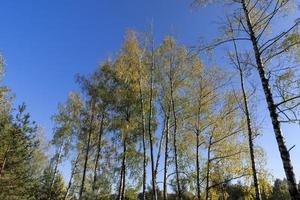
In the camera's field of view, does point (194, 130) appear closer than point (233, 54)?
No

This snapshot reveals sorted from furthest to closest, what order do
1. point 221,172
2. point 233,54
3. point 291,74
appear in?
point 221,172 < point 233,54 < point 291,74

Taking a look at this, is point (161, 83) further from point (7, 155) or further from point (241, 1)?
point (7, 155)

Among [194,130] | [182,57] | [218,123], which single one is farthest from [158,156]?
[182,57]

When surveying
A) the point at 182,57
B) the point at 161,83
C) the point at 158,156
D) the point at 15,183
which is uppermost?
the point at 182,57

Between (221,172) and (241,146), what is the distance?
7.34 feet

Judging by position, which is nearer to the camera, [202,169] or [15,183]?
[202,169]

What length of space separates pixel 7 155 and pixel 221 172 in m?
11.0

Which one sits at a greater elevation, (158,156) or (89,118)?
(89,118)

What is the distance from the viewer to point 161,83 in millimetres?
15047

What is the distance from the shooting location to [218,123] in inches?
525

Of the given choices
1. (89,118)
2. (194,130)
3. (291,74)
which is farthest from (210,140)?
(89,118)

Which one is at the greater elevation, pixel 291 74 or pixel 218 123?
pixel 218 123

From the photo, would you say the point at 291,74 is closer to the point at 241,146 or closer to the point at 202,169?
the point at 241,146

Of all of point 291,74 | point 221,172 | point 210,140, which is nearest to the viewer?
point 291,74
